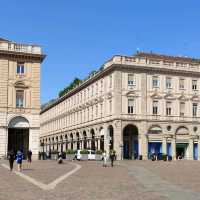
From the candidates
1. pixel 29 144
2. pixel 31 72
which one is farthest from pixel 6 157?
pixel 31 72

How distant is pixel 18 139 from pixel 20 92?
615 cm

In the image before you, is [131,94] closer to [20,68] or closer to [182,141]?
[182,141]

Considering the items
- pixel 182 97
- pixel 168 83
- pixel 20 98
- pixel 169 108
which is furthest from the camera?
pixel 182 97

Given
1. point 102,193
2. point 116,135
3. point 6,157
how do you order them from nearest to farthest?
point 102,193 < point 6,157 < point 116,135

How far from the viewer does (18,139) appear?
53.8 m

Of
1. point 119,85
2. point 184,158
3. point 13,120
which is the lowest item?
point 184,158

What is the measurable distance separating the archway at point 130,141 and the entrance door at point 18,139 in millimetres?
18054

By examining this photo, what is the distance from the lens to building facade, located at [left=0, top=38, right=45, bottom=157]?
50344mm

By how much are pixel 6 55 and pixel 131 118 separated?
21752mm

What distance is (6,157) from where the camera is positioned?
48875 mm


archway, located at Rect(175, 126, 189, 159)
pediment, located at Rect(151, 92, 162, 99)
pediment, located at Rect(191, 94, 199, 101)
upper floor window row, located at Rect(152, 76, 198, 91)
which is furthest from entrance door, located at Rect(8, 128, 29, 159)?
pediment, located at Rect(191, 94, 199, 101)

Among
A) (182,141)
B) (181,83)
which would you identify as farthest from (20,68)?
(182,141)

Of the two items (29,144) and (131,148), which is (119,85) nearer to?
(131,148)

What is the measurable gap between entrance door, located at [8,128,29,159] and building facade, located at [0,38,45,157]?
4.6 inches
